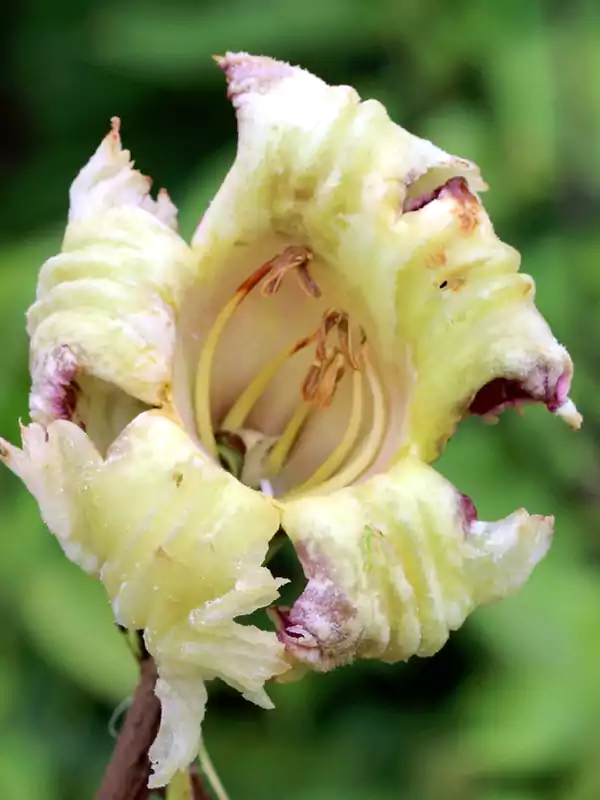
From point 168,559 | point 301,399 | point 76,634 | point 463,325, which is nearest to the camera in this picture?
point 168,559

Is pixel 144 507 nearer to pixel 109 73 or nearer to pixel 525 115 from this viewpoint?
pixel 525 115

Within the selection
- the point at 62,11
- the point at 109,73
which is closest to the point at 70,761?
the point at 109,73

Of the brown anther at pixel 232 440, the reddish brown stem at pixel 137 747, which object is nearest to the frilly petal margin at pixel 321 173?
the brown anther at pixel 232 440

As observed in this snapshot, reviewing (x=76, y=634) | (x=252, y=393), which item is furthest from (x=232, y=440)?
(x=76, y=634)

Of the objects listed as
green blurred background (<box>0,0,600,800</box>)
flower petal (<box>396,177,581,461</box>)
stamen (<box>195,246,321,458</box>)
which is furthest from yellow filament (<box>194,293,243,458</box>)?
green blurred background (<box>0,0,600,800</box>)

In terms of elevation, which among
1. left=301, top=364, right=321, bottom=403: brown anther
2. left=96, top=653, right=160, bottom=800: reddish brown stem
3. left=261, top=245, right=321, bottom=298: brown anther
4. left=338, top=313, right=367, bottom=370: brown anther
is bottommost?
left=96, top=653, right=160, bottom=800: reddish brown stem

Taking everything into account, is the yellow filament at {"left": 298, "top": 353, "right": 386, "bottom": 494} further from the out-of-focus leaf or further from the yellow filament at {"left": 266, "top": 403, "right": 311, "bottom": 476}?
the out-of-focus leaf

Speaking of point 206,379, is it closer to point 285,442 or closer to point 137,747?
point 285,442
